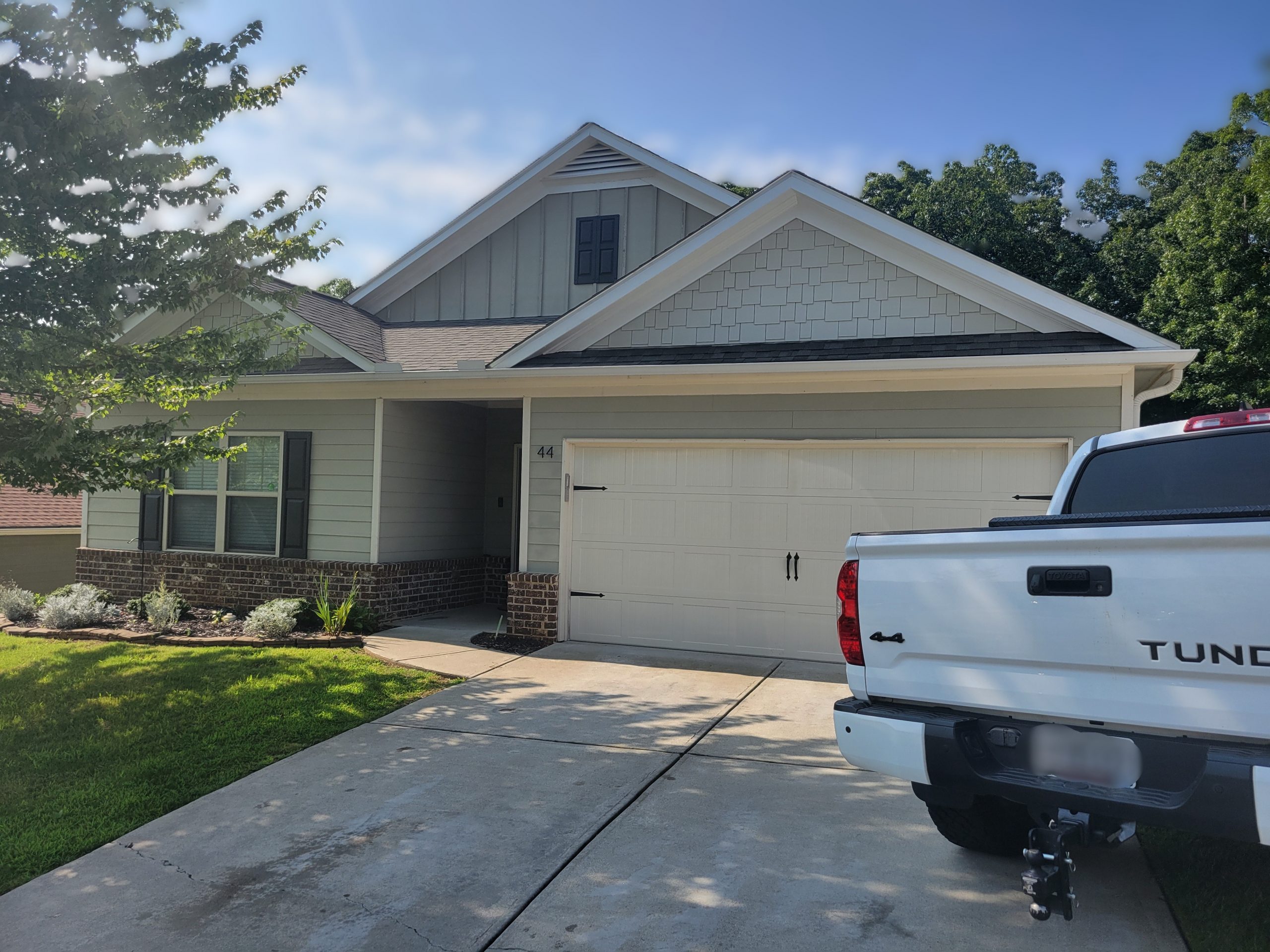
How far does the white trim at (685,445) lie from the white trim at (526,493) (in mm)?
31

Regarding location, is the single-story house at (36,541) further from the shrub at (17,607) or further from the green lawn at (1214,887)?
the green lawn at (1214,887)

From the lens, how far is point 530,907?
3.95 m

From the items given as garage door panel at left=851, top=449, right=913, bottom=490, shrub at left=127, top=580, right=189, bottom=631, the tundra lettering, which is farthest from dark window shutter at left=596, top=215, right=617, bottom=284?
the tundra lettering

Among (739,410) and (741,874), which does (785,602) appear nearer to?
(739,410)

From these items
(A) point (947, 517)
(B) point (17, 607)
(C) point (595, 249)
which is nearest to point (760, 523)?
(A) point (947, 517)

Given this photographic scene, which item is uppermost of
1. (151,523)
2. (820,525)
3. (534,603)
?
(820,525)

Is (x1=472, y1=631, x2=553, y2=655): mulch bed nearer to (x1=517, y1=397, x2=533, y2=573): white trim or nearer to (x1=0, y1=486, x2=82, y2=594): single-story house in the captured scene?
(x1=517, y1=397, x2=533, y2=573): white trim

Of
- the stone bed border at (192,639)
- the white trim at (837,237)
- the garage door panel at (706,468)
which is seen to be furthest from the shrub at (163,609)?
the garage door panel at (706,468)

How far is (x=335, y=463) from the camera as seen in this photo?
37.6 ft

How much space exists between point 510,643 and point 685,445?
2915 millimetres

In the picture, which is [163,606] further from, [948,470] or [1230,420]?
[1230,420]

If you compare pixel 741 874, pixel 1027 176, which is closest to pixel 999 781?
pixel 741 874

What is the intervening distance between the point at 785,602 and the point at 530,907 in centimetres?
588

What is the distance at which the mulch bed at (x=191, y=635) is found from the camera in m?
9.86
